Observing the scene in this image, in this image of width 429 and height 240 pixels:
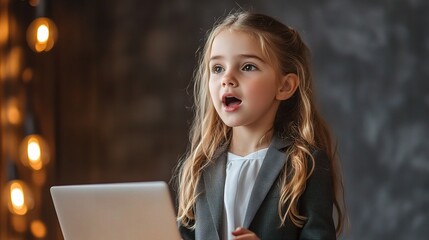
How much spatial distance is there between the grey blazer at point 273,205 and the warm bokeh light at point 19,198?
123cm

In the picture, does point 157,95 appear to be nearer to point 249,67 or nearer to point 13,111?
point 13,111

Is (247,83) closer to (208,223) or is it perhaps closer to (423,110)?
(208,223)

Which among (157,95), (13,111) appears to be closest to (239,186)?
(13,111)

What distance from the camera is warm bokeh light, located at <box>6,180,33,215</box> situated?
104 inches

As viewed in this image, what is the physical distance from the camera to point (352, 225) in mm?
2691

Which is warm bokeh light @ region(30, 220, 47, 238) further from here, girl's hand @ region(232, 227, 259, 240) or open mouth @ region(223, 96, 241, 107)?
girl's hand @ region(232, 227, 259, 240)

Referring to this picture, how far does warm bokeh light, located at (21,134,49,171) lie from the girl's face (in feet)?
4.30

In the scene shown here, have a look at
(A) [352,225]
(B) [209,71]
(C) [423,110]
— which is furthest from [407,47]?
(B) [209,71]

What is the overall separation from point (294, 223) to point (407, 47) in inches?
50.8

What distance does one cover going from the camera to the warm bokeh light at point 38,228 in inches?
108

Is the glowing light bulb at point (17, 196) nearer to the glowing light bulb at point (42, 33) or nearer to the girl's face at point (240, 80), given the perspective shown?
the glowing light bulb at point (42, 33)

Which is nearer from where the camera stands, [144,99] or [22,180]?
[22,180]

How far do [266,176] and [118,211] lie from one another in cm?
30

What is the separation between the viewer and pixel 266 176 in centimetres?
152
